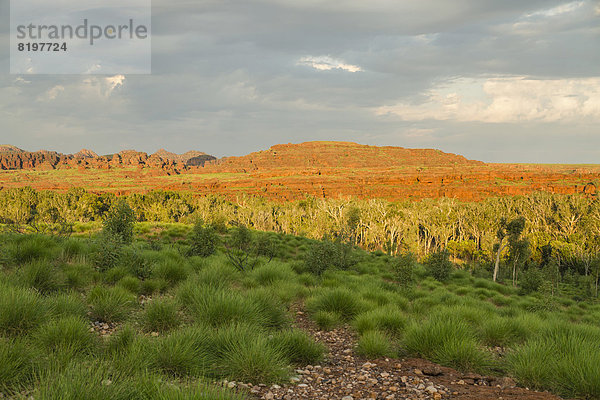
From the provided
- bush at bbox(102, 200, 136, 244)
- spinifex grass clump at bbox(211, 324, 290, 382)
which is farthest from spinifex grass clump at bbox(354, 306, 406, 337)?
bush at bbox(102, 200, 136, 244)

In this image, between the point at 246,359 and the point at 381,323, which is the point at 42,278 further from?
the point at 381,323

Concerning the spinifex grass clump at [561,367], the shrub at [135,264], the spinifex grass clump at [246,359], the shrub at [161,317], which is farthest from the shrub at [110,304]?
the spinifex grass clump at [561,367]

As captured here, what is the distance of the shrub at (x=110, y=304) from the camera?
5.81 meters

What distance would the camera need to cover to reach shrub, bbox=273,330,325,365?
484cm

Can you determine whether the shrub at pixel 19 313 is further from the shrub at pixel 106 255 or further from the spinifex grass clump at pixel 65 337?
the shrub at pixel 106 255

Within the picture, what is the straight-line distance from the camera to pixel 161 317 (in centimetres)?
543

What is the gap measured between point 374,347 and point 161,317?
3425mm

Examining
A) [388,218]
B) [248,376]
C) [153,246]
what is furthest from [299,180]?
[248,376]

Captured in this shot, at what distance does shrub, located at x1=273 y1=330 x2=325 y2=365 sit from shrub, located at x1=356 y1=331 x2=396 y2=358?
27.7 inches

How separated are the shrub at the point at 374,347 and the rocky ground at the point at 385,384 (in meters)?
0.13

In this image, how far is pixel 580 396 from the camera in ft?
12.7

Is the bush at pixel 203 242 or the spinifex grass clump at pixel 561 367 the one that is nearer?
the spinifex grass clump at pixel 561 367

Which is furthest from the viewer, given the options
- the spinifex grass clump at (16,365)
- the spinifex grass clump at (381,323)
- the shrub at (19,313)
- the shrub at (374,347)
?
the spinifex grass clump at (381,323)

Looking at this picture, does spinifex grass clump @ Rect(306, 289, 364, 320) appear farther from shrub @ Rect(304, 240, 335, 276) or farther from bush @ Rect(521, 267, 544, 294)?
bush @ Rect(521, 267, 544, 294)
